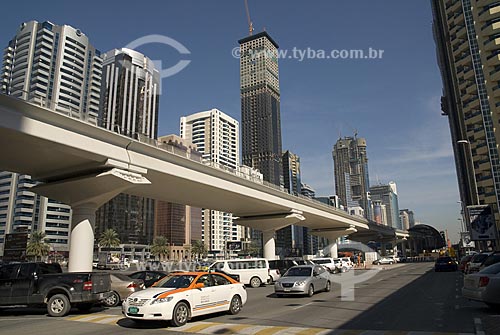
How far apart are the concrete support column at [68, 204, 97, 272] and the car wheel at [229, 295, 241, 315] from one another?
53.5 feet

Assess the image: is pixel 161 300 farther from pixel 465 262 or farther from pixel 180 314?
pixel 465 262

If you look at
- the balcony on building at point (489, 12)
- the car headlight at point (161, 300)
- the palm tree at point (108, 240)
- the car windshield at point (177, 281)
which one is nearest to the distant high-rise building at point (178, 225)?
the palm tree at point (108, 240)

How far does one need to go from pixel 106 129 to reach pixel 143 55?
593 ft

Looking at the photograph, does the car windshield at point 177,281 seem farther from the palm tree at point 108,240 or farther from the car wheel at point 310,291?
the palm tree at point 108,240

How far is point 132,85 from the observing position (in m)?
183

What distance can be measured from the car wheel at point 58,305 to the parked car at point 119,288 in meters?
3.02

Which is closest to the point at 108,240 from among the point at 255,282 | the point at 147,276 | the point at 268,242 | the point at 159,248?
the point at 159,248

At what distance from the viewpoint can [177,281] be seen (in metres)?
11.8

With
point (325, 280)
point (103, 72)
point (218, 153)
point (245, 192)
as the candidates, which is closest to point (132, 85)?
point (103, 72)

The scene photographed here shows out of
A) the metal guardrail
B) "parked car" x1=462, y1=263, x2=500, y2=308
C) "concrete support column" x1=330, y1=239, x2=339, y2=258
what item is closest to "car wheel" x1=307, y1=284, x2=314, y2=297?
"parked car" x1=462, y1=263, x2=500, y2=308

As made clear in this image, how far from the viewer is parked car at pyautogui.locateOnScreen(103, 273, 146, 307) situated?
54.5ft

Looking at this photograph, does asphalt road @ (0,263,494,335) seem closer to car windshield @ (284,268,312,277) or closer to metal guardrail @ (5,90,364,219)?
car windshield @ (284,268,312,277)

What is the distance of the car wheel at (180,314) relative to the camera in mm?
10559

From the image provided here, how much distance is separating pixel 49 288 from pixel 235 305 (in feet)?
21.5
